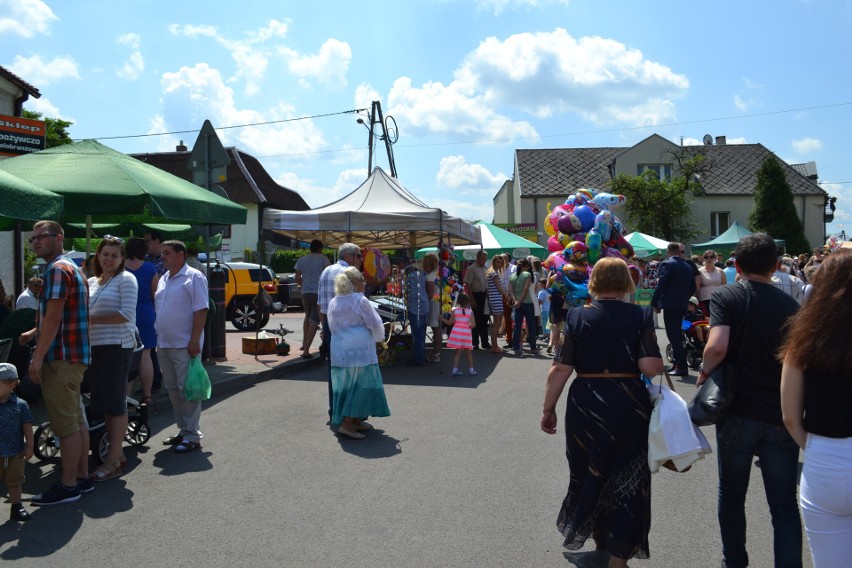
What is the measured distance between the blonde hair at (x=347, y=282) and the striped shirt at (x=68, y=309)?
243cm

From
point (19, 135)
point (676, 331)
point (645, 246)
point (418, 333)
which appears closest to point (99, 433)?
point (418, 333)

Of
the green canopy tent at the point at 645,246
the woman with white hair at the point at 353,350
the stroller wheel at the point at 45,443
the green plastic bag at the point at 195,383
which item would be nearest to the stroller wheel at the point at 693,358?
the woman with white hair at the point at 353,350

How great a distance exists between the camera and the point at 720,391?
3.81m

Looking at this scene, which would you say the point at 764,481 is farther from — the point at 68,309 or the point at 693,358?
the point at 693,358

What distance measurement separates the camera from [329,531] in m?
4.89

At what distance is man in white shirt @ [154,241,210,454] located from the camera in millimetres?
6828

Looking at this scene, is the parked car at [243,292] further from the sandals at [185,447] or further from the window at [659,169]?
the window at [659,169]

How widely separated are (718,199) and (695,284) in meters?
41.0

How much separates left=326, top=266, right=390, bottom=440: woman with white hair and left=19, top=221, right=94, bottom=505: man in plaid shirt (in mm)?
2458

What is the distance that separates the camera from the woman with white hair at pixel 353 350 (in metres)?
7.37

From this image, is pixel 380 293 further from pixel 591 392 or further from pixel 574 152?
pixel 574 152

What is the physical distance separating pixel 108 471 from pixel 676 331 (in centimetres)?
794

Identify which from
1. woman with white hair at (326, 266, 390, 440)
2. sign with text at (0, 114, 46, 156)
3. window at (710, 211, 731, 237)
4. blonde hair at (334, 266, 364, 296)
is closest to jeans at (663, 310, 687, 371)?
woman with white hair at (326, 266, 390, 440)

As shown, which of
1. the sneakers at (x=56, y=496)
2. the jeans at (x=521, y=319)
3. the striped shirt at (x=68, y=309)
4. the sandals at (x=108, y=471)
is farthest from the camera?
the jeans at (x=521, y=319)
